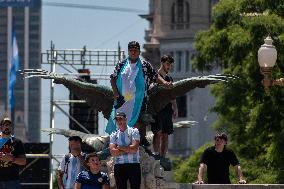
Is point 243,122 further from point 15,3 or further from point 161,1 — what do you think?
point 161,1

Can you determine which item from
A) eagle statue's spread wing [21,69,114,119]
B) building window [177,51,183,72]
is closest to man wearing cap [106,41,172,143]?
eagle statue's spread wing [21,69,114,119]

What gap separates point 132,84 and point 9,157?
2266 mm

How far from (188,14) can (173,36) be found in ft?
6.31

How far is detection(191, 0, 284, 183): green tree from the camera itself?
43062 mm

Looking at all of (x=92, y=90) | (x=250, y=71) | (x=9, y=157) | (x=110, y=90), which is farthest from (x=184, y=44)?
(x=9, y=157)

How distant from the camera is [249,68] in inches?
1753

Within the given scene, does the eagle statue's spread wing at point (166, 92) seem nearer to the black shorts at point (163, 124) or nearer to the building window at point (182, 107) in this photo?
the black shorts at point (163, 124)

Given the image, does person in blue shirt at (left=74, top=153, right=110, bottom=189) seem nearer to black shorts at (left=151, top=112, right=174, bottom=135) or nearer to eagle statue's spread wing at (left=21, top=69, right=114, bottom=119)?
black shorts at (left=151, top=112, right=174, bottom=135)

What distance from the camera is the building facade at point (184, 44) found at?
116m

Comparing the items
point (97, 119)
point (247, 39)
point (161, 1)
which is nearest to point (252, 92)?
point (247, 39)

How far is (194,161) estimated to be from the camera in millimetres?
63906

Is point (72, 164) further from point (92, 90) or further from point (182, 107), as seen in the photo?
point (182, 107)

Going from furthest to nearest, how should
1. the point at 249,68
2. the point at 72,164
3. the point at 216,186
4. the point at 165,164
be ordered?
1. the point at 249,68
2. the point at 165,164
3. the point at 216,186
4. the point at 72,164

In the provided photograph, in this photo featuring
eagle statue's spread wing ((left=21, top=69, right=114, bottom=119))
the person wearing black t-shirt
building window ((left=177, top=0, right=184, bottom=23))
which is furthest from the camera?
building window ((left=177, top=0, right=184, bottom=23))
